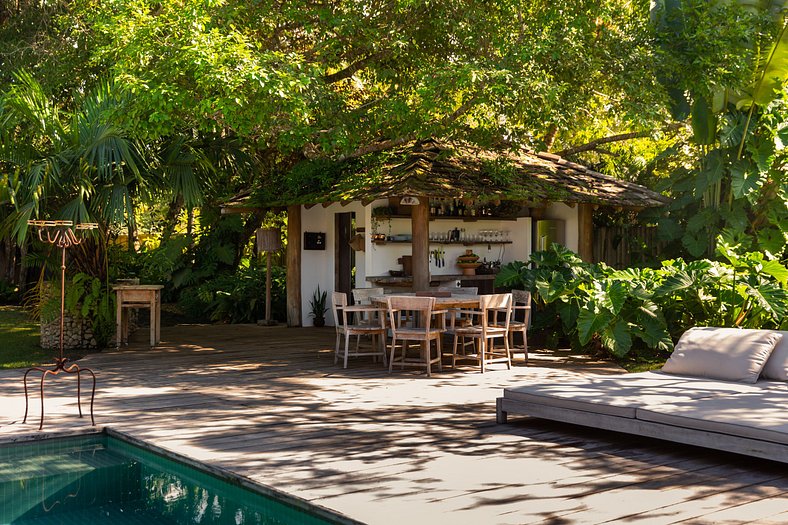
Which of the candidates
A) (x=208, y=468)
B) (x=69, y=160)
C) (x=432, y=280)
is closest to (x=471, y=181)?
(x=432, y=280)

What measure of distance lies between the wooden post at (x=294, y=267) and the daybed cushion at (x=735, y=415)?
10.9 meters

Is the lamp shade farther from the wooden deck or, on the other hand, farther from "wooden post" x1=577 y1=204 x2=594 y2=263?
the wooden deck

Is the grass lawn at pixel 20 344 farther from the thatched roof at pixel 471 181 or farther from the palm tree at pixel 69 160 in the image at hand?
the thatched roof at pixel 471 181

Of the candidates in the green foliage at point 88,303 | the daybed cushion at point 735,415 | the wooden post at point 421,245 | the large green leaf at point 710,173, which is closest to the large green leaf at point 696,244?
the large green leaf at point 710,173

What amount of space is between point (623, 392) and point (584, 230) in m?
9.16

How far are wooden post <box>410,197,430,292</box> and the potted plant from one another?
12.1ft

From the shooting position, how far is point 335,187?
1448cm

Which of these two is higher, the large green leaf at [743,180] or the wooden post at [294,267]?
the large green leaf at [743,180]

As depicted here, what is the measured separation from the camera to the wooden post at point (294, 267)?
16953 mm

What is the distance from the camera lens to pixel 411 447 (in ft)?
22.9

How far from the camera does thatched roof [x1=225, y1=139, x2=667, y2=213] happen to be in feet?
44.5

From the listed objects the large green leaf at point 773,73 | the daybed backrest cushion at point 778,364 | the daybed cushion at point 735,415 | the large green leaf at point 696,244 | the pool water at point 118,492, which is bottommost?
the pool water at point 118,492

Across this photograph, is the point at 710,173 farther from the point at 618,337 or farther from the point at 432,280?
the point at 432,280

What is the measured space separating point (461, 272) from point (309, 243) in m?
3.02
